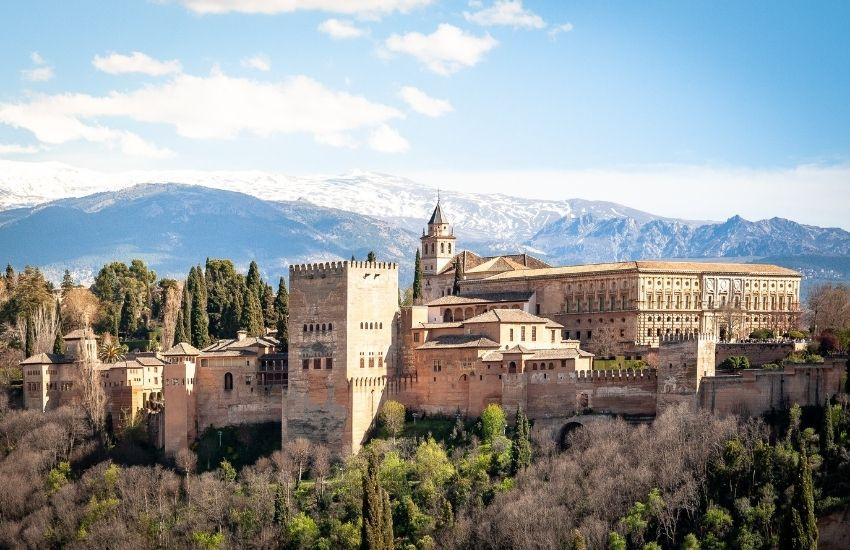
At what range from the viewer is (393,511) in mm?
64688

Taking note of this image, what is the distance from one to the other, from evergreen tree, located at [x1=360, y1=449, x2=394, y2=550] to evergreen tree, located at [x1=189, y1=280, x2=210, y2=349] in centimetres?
2816

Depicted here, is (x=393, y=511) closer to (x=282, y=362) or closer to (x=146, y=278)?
(x=282, y=362)

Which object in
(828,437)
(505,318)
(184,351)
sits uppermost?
(505,318)

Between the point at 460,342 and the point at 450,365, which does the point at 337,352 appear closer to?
the point at 450,365

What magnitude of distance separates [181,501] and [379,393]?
38.5ft

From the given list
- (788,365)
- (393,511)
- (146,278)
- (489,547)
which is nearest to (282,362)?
(393,511)

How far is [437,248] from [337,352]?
37.1 metres

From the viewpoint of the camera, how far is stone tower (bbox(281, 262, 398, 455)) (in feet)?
235

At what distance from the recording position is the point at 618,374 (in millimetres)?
68000

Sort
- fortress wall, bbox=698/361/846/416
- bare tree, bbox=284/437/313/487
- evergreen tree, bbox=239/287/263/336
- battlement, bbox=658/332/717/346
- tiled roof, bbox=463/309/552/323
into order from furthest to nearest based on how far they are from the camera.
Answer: evergreen tree, bbox=239/287/263/336
tiled roof, bbox=463/309/552/323
bare tree, bbox=284/437/313/487
battlement, bbox=658/332/717/346
fortress wall, bbox=698/361/846/416

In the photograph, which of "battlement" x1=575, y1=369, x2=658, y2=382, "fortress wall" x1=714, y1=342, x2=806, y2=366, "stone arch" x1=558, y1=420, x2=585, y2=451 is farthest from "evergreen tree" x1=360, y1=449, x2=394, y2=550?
"fortress wall" x1=714, y1=342, x2=806, y2=366

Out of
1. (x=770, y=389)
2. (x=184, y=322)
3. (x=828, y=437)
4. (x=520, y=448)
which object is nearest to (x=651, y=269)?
(x=770, y=389)

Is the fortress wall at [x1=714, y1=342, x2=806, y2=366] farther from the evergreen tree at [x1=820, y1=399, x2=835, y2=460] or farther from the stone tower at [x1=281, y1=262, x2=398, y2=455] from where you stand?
the stone tower at [x1=281, y1=262, x2=398, y2=455]

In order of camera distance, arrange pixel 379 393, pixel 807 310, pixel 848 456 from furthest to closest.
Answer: pixel 807 310 → pixel 379 393 → pixel 848 456
